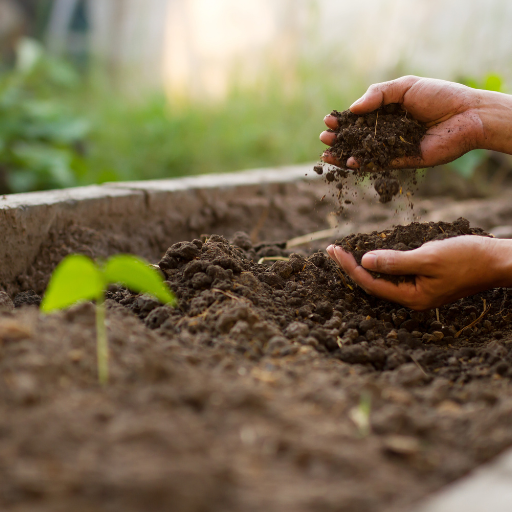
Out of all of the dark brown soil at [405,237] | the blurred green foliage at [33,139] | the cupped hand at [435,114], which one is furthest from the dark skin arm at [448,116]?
the blurred green foliage at [33,139]

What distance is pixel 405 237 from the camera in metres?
1.83

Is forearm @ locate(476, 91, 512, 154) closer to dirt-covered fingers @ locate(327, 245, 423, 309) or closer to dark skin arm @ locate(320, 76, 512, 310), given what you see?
dark skin arm @ locate(320, 76, 512, 310)

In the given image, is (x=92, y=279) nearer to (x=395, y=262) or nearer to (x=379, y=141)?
(x=395, y=262)

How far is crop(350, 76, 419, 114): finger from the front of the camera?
6.39 ft

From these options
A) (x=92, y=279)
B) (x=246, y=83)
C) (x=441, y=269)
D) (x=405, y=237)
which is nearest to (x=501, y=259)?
(x=441, y=269)

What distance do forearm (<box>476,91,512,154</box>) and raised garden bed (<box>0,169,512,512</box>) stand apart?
619 millimetres

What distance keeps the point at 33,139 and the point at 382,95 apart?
3554 mm

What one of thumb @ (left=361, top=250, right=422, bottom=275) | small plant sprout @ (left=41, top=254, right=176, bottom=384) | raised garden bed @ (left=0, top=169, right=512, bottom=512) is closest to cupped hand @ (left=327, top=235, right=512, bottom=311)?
thumb @ (left=361, top=250, right=422, bottom=275)

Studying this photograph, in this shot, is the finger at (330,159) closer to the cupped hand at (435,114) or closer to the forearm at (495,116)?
the cupped hand at (435,114)

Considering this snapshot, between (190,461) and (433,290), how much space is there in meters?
1.05

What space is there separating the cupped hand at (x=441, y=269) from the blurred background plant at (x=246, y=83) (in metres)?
3.09

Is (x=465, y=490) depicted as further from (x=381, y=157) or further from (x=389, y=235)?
(x=381, y=157)

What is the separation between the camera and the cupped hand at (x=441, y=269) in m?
1.59

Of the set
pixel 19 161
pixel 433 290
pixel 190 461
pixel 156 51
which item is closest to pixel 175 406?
pixel 190 461
